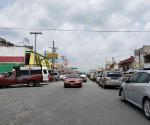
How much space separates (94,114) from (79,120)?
152cm

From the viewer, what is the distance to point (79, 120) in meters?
10.6

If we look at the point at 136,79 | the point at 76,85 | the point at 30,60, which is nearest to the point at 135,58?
the point at 30,60

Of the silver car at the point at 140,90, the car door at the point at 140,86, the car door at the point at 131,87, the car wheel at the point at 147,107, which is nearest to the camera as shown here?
the car wheel at the point at 147,107

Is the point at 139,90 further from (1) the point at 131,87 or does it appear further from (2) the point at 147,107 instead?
(1) the point at 131,87

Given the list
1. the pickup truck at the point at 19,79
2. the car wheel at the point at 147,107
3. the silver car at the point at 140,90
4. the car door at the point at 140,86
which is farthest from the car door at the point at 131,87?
the pickup truck at the point at 19,79

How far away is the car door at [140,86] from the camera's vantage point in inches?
478

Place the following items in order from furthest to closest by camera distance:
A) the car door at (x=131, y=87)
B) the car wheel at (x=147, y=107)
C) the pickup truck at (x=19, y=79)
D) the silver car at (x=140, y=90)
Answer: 1. the pickup truck at (x=19, y=79)
2. the car door at (x=131, y=87)
3. the silver car at (x=140, y=90)
4. the car wheel at (x=147, y=107)

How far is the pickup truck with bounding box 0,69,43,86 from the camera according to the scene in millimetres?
34750

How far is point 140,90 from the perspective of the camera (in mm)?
12438

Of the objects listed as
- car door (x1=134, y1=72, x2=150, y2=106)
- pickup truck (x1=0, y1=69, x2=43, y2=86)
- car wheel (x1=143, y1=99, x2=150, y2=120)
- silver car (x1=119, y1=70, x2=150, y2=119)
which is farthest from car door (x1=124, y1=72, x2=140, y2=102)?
pickup truck (x1=0, y1=69, x2=43, y2=86)

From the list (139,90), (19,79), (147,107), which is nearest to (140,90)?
(139,90)

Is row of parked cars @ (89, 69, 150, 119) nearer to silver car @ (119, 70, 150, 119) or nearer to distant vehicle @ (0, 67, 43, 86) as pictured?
silver car @ (119, 70, 150, 119)

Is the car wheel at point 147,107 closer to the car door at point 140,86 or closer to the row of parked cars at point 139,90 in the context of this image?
the row of parked cars at point 139,90

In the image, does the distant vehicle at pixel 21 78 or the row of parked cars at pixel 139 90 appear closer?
the row of parked cars at pixel 139 90
